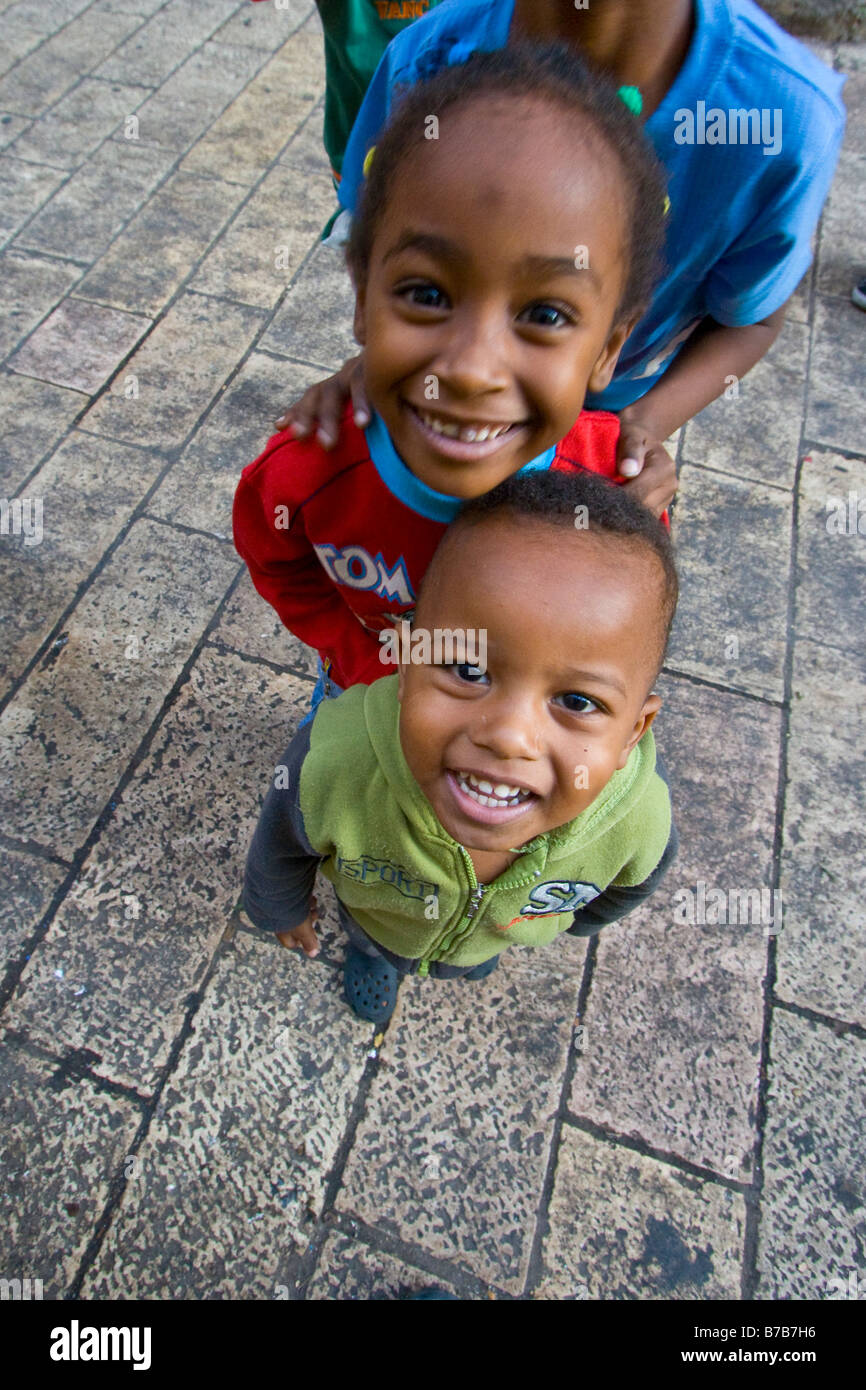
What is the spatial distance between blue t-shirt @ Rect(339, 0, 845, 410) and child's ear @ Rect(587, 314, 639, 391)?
0.25 metres

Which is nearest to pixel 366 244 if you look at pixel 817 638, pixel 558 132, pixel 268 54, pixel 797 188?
pixel 558 132

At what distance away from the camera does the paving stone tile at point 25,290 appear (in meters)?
3.30

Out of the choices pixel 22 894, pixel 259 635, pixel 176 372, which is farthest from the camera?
pixel 176 372

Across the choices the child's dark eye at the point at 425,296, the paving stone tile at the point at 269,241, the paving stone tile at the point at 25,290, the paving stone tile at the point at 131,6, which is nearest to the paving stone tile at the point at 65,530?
the paving stone tile at the point at 25,290

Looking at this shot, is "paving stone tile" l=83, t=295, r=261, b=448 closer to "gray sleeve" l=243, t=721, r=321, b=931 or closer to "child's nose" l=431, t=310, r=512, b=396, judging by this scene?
"gray sleeve" l=243, t=721, r=321, b=931

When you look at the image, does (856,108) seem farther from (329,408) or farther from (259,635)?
(329,408)

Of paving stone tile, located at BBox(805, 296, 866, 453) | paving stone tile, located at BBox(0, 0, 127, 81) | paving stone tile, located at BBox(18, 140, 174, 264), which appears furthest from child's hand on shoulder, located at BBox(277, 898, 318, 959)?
paving stone tile, located at BBox(0, 0, 127, 81)

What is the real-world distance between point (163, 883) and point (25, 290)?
8.67 feet

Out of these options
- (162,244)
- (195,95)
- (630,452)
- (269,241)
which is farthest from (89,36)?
(630,452)

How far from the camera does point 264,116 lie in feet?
13.6

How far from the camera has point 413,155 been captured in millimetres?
967

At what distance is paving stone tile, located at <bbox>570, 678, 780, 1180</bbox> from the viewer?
6.47 feet

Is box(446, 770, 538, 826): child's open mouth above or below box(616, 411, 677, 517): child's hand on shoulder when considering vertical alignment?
below

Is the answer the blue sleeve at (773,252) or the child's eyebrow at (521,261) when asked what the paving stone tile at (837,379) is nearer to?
the blue sleeve at (773,252)
